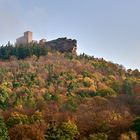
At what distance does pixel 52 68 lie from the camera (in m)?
134

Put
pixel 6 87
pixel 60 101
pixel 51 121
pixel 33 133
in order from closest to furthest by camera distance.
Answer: pixel 33 133, pixel 51 121, pixel 60 101, pixel 6 87

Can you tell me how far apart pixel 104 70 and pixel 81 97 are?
30.5 meters

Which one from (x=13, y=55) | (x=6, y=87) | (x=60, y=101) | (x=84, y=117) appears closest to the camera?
(x=84, y=117)

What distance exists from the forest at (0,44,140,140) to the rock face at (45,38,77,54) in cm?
768

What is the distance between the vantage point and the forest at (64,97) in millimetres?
85688

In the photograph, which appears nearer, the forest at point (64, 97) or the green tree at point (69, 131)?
the green tree at point (69, 131)

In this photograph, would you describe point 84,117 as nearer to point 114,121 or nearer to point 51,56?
point 114,121

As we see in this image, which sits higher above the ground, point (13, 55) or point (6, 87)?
point (13, 55)

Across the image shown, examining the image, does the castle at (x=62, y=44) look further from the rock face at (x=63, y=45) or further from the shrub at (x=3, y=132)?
the shrub at (x=3, y=132)

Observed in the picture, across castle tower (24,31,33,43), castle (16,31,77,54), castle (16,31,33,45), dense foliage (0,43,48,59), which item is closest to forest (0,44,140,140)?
dense foliage (0,43,48,59)

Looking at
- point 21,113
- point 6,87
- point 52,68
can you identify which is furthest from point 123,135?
point 52,68

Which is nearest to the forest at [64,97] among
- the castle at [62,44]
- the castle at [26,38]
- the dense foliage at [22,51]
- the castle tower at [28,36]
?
the dense foliage at [22,51]

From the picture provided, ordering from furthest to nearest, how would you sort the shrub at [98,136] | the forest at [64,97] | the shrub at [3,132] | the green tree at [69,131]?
the forest at [64,97], the green tree at [69,131], the shrub at [98,136], the shrub at [3,132]

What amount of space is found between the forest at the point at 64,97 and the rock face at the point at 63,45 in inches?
302
